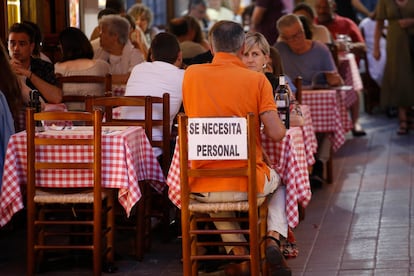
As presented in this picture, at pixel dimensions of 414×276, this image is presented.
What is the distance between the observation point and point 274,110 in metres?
5.83

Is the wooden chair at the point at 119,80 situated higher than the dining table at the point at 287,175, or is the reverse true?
the wooden chair at the point at 119,80

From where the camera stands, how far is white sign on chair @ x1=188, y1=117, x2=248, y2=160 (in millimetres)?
5562

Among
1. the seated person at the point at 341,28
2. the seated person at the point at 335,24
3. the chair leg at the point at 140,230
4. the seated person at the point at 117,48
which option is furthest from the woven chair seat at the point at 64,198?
the seated person at the point at 335,24

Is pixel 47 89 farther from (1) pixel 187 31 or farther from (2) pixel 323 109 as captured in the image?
(1) pixel 187 31

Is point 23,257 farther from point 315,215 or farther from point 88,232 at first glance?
point 315,215

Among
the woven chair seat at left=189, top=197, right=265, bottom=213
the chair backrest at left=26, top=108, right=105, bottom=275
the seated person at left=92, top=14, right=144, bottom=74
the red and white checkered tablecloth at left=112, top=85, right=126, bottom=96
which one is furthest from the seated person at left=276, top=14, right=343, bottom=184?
the woven chair seat at left=189, top=197, right=265, bottom=213

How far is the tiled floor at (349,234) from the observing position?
6430 mm

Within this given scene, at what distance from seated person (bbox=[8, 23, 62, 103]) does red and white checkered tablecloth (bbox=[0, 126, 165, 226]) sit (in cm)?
150

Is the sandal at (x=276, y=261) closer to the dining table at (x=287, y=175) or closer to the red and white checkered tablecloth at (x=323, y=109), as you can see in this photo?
the dining table at (x=287, y=175)

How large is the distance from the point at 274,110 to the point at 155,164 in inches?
45.8

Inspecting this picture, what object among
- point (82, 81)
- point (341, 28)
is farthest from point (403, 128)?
point (82, 81)

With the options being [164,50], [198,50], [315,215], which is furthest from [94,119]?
[198,50]

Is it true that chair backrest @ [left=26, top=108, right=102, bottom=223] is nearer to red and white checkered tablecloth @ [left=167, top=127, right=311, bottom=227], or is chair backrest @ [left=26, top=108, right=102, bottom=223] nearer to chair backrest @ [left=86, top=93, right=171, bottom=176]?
red and white checkered tablecloth @ [left=167, top=127, right=311, bottom=227]

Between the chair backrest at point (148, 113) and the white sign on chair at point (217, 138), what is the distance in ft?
3.84
